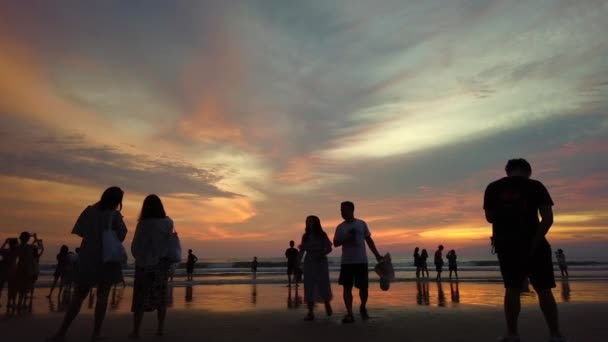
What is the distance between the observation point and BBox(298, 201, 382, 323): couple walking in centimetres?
827

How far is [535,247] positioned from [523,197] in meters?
0.59

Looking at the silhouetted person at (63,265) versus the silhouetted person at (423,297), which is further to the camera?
the silhouetted person at (63,265)

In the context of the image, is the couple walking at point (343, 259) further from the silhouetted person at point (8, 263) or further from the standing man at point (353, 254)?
the silhouetted person at point (8, 263)

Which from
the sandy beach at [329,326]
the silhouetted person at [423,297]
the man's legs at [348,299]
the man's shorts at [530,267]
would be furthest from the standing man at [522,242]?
the silhouetted person at [423,297]

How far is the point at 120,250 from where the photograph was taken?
5914 mm

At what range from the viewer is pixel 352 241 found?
8.36 metres

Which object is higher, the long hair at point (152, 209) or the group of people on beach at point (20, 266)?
the long hair at point (152, 209)

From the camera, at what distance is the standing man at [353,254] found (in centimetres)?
827

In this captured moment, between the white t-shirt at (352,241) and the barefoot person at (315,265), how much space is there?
57 cm

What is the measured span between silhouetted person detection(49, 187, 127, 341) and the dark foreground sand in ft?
1.91

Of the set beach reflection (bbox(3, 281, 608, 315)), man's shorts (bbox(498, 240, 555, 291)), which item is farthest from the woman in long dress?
man's shorts (bbox(498, 240, 555, 291))

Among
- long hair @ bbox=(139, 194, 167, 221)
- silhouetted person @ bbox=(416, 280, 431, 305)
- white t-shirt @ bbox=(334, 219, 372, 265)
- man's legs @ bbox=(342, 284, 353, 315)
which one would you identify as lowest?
silhouetted person @ bbox=(416, 280, 431, 305)

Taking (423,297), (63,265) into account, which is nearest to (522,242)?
(423,297)

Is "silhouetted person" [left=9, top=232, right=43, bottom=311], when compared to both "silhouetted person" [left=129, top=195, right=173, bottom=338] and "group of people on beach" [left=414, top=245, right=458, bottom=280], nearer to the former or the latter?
"silhouetted person" [left=129, top=195, right=173, bottom=338]
